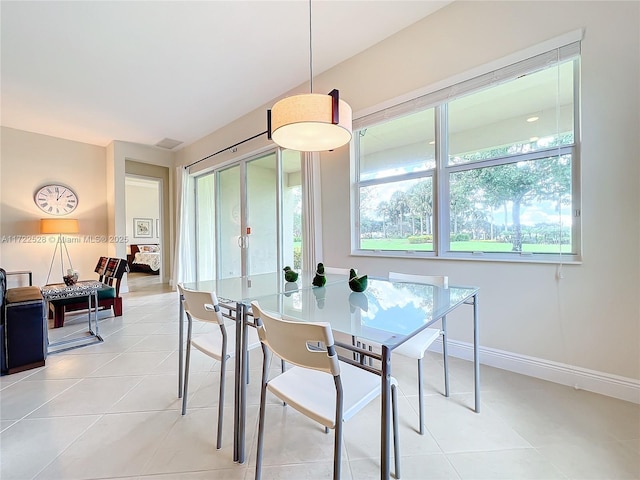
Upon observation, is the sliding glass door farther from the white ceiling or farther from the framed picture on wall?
the framed picture on wall

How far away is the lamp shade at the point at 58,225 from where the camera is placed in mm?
4602

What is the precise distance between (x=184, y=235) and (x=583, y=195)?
5.84 metres

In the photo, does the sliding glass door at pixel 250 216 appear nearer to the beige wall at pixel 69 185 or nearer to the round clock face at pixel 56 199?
the beige wall at pixel 69 185

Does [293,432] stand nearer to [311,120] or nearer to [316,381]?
[316,381]

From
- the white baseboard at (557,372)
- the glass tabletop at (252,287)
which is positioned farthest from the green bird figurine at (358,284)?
the white baseboard at (557,372)

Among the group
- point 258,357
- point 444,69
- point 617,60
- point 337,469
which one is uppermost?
point 444,69

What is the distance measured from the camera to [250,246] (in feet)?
15.1

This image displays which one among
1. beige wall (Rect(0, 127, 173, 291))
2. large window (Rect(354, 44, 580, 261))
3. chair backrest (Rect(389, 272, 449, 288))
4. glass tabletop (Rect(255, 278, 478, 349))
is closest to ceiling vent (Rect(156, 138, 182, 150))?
beige wall (Rect(0, 127, 173, 291))

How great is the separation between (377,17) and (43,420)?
12.4 ft

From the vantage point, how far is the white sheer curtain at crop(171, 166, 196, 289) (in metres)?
5.55

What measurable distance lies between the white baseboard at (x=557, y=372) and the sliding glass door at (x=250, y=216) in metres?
2.27

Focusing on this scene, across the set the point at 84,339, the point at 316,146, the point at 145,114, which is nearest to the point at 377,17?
the point at 316,146

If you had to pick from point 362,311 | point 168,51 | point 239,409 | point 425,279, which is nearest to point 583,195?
point 425,279

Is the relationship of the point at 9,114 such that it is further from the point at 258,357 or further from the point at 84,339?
the point at 258,357
